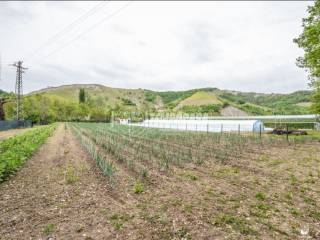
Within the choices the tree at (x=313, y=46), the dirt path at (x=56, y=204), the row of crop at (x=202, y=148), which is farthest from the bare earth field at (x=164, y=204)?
the tree at (x=313, y=46)

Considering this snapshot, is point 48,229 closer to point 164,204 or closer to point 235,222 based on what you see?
point 164,204

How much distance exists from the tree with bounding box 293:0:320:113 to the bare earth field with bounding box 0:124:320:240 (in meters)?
11.2

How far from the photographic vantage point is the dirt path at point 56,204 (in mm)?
5152

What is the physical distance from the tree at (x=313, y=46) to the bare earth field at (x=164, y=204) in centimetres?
1117

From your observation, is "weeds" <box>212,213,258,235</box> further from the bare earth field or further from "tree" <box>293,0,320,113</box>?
"tree" <box>293,0,320,113</box>

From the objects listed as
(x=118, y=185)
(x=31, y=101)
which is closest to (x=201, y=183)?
(x=118, y=185)

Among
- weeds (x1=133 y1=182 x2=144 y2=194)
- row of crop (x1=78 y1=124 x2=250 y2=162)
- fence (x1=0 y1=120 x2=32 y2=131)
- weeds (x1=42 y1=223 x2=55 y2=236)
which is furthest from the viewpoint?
fence (x1=0 y1=120 x2=32 y2=131)

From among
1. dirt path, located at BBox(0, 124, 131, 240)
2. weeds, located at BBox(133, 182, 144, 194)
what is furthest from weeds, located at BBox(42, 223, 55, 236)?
weeds, located at BBox(133, 182, 144, 194)

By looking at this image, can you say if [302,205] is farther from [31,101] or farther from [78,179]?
[31,101]

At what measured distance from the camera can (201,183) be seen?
8.68 meters

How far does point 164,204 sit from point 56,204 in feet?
9.02

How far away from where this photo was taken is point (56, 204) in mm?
6656

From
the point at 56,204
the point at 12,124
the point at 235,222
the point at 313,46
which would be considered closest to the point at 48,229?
the point at 56,204

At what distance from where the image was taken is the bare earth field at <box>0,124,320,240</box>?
16.9ft
